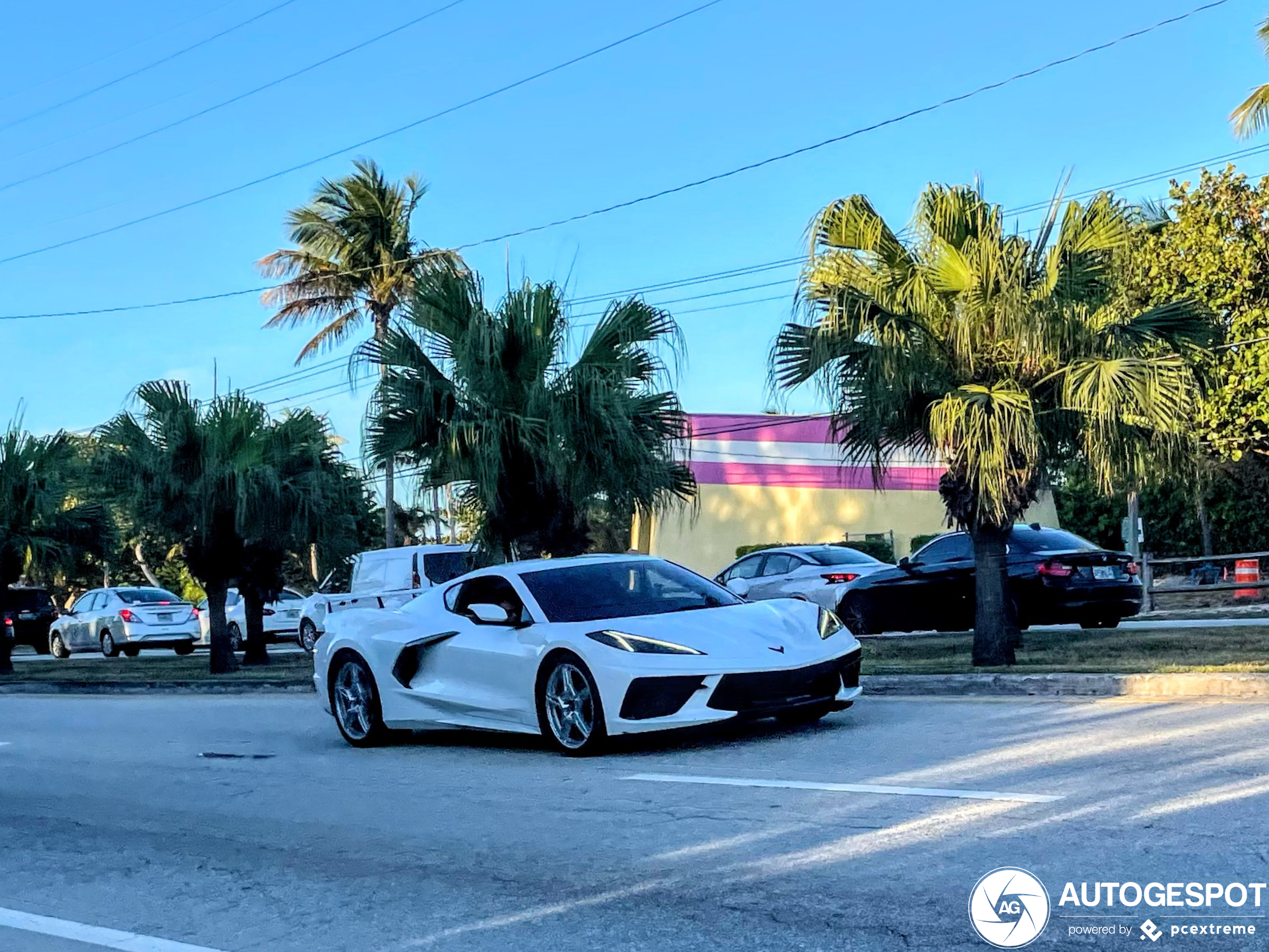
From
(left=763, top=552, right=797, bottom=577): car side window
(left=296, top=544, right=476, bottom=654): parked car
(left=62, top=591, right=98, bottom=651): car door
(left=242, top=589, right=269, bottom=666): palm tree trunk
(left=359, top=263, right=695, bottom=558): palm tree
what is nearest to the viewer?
(left=359, top=263, right=695, bottom=558): palm tree

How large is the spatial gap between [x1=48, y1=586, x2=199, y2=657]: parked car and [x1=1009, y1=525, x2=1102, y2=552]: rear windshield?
63.4 ft

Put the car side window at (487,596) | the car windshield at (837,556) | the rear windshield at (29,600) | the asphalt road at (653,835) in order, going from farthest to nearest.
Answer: the rear windshield at (29,600)
the car windshield at (837,556)
the car side window at (487,596)
the asphalt road at (653,835)

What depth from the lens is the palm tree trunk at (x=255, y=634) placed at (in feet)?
82.5

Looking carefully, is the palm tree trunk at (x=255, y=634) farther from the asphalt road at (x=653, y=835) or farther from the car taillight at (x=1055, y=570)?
the asphalt road at (x=653, y=835)

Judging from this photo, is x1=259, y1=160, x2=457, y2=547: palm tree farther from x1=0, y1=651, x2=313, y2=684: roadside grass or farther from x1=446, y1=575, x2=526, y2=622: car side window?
x1=446, y1=575, x2=526, y2=622: car side window

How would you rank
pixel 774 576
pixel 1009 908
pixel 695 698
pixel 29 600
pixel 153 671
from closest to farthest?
pixel 1009 908
pixel 695 698
pixel 774 576
pixel 153 671
pixel 29 600

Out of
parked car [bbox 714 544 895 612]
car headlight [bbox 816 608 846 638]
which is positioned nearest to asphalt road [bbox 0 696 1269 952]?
car headlight [bbox 816 608 846 638]

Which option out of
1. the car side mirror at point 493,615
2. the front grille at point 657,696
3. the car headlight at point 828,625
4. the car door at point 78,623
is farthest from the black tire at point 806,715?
the car door at point 78,623

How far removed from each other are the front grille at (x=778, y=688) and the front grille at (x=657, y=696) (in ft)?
0.51

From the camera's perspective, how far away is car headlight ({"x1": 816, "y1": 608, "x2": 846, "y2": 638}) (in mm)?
9945

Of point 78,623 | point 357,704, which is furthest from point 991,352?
point 78,623

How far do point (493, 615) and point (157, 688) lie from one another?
38.9 ft

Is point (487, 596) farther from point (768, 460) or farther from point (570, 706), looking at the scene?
point (768, 460)

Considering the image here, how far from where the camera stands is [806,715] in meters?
9.76
